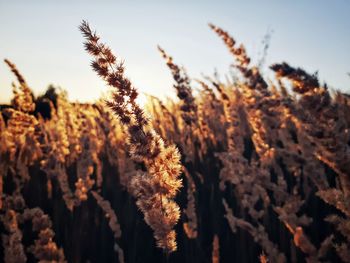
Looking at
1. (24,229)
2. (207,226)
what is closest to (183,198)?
(207,226)

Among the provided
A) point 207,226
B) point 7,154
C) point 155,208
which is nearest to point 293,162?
point 207,226

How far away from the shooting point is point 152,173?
115 centimetres

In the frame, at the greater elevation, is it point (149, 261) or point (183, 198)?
point (183, 198)

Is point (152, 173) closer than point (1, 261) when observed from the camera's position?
Yes

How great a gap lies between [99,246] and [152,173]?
5.88 feet

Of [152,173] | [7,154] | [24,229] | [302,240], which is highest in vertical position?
[7,154]

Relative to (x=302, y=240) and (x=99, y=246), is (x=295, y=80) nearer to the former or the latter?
(x=302, y=240)

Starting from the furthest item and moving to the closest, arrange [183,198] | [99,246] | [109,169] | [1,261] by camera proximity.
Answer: [109,169] < [183,198] < [99,246] < [1,261]

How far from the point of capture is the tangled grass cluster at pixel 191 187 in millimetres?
1192

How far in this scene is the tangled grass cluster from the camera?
119 cm

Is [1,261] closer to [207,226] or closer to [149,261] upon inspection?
[149,261]

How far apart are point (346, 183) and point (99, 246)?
200cm

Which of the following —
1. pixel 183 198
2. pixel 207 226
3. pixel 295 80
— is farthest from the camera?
pixel 183 198

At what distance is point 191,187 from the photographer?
2.48 meters
